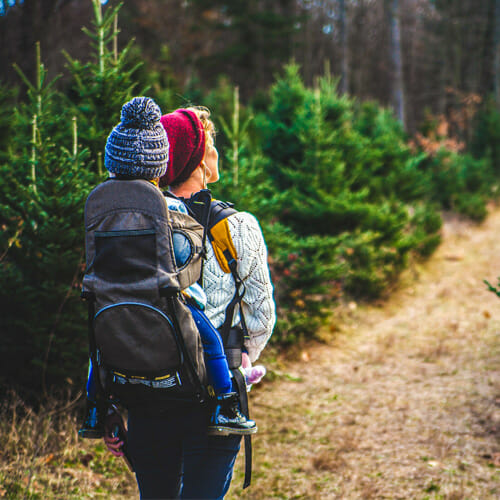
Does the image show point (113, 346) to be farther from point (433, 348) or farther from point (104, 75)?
point (433, 348)

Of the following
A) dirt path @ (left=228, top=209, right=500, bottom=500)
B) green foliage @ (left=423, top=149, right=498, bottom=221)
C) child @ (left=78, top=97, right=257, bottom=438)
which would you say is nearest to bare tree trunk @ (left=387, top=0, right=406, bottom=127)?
green foliage @ (left=423, top=149, right=498, bottom=221)

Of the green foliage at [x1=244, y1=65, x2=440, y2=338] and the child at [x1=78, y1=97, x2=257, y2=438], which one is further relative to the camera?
the green foliage at [x1=244, y1=65, x2=440, y2=338]

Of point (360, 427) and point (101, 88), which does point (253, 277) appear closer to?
point (101, 88)

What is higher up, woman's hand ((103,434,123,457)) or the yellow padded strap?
the yellow padded strap

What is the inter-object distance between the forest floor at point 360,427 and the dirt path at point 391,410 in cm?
1

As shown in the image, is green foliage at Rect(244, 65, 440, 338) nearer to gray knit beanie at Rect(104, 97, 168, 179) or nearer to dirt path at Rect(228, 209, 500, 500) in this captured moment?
dirt path at Rect(228, 209, 500, 500)

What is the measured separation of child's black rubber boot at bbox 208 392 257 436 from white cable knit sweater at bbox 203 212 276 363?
294mm

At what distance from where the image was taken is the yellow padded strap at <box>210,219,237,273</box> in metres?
1.95

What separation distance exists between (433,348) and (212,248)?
523 cm

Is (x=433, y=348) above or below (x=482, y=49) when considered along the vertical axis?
below

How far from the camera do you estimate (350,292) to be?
8414mm

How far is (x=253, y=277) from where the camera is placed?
6.68ft

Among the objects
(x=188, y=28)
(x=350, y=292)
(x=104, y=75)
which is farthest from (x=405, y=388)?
(x=188, y=28)

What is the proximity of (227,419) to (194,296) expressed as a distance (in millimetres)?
472
